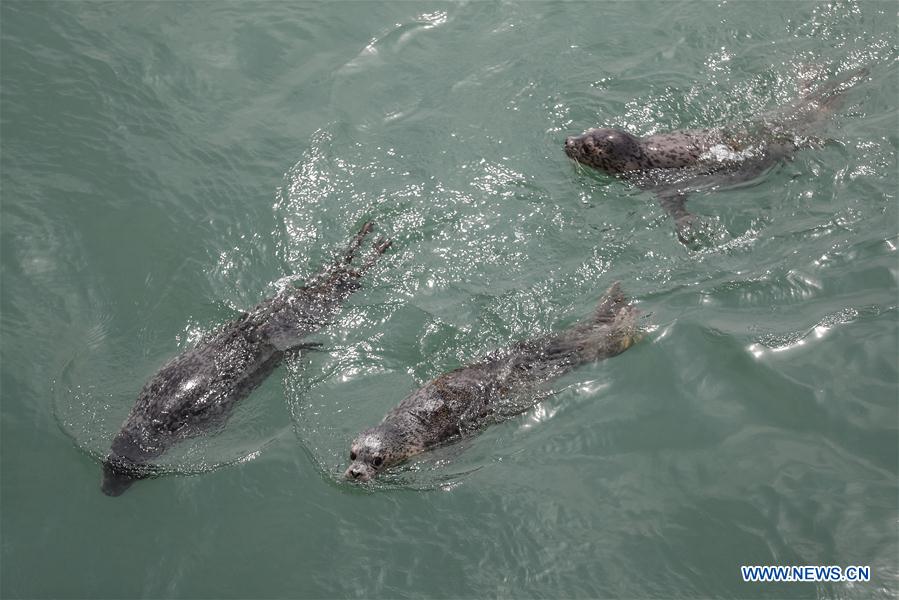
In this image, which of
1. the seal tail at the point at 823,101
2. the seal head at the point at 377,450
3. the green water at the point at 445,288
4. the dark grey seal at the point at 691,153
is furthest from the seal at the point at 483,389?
the seal tail at the point at 823,101

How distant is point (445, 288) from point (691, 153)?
366 centimetres

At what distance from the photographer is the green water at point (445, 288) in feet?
21.4

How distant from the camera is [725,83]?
10.6 m

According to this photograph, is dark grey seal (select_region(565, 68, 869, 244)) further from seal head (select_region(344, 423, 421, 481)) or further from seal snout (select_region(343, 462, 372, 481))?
seal snout (select_region(343, 462, 372, 481))

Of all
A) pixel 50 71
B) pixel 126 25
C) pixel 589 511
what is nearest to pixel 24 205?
pixel 50 71

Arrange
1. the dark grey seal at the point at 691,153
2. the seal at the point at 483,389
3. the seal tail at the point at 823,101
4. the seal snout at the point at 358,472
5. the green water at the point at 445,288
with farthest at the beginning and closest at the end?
1. the seal tail at the point at 823,101
2. the dark grey seal at the point at 691,153
3. the seal at the point at 483,389
4. the seal snout at the point at 358,472
5. the green water at the point at 445,288

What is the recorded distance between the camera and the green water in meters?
6.53

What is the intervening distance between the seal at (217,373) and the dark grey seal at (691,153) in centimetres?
327

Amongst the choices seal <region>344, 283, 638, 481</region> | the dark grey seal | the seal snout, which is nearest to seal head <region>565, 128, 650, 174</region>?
the dark grey seal

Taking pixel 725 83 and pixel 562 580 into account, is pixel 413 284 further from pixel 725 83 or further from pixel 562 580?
pixel 725 83

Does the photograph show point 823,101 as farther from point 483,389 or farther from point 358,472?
point 358,472

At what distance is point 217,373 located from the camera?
770cm

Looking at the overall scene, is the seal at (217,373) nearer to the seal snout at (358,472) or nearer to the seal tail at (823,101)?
the seal snout at (358,472)

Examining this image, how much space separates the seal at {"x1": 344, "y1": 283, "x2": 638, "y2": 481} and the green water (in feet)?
0.59
